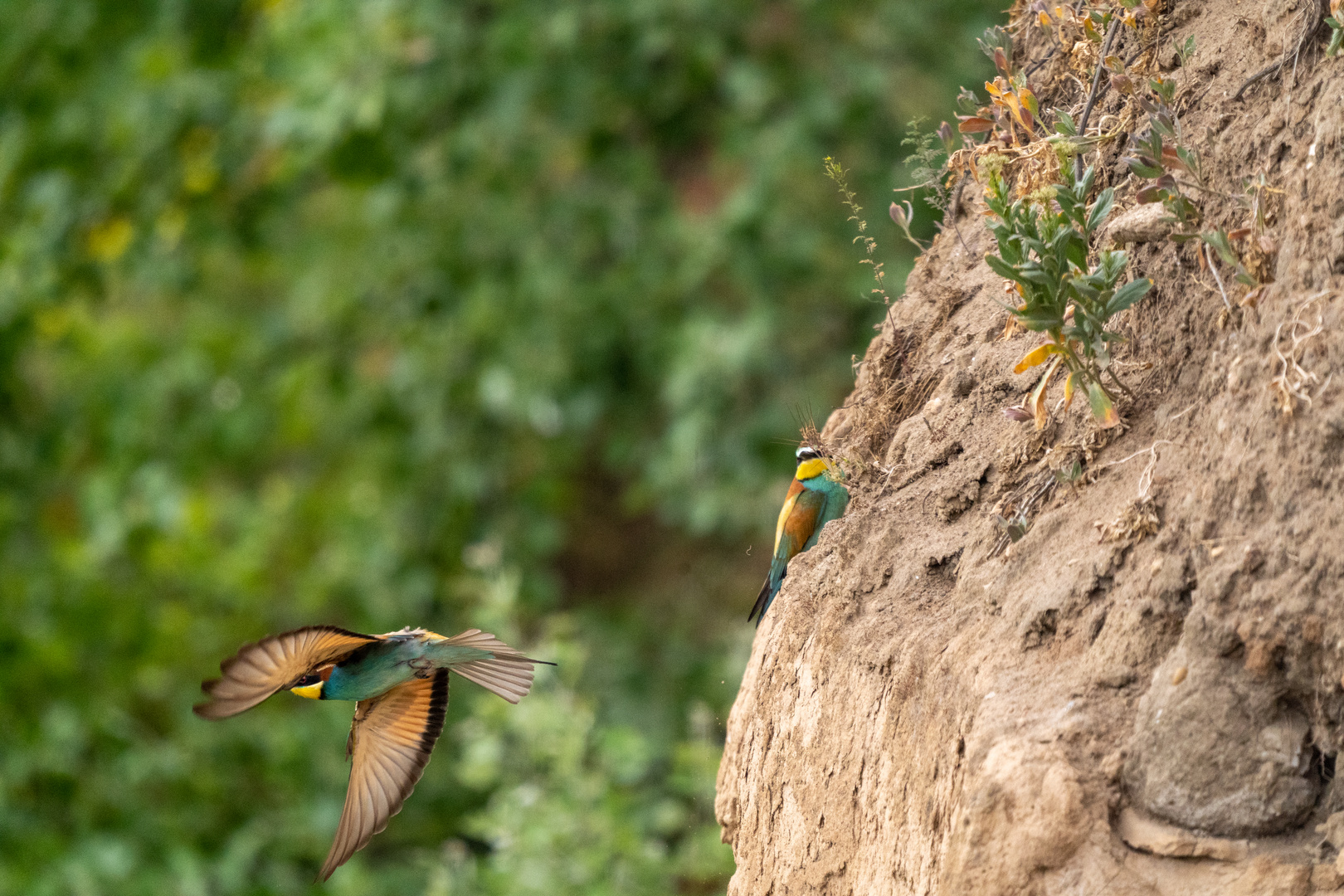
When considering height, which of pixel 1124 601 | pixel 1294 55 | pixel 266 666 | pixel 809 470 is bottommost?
pixel 1124 601

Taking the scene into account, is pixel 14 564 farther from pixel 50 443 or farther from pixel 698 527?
pixel 698 527

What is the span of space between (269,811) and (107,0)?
3823 mm

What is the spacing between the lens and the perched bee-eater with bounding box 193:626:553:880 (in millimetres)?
2238

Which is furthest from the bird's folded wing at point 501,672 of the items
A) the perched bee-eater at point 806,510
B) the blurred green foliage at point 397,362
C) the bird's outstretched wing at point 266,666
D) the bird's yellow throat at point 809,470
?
the blurred green foliage at point 397,362

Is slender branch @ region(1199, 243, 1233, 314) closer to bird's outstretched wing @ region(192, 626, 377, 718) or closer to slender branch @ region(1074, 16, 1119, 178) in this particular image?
slender branch @ region(1074, 16, 1119, 178)

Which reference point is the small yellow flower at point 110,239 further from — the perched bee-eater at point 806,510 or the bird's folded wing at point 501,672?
the perched bee-eater at point 806,510

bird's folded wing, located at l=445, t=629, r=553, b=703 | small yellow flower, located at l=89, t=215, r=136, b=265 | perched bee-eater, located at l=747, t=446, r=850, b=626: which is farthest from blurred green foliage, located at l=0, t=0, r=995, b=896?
perched bee-eater, located at l=747, t=446, r=850, b=626

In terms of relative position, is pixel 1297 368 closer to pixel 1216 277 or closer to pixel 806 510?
pixel 1216 277

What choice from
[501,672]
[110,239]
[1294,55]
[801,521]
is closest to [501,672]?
[501,672]

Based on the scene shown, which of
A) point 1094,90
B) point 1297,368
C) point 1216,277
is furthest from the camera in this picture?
point 1094,90

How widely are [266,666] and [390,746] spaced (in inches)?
23.6

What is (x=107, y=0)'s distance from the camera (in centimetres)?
585

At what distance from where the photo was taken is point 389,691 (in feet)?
8.01

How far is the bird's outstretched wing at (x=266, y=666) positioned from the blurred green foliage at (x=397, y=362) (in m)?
2.53
